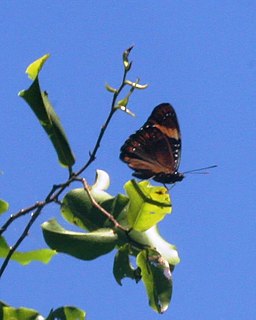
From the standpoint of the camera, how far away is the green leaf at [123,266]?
2393 mm

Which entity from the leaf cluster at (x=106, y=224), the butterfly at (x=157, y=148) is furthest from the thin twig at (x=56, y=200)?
the butterfly at (x=157, y=148)

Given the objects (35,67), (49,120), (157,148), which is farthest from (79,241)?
(157,148)

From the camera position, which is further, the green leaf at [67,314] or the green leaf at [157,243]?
the green leaf at [157,243]

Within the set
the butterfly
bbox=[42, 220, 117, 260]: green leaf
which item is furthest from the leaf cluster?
the butterfly

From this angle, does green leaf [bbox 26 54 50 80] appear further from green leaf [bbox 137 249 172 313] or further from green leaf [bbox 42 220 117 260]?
green leaf [bbox 137 249 172 313]

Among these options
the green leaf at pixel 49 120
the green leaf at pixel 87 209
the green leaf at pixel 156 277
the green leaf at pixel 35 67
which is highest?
the green leaf at pixel 35 67

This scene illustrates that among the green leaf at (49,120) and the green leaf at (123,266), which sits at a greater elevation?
the green leaf at (49,120)

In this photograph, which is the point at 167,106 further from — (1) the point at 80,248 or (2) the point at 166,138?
(1) the point at 80,248

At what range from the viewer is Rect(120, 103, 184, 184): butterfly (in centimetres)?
296

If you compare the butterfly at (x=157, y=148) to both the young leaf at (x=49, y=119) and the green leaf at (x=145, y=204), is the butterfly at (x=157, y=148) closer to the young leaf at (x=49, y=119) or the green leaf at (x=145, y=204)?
the green leaf at (x=145, y=204)

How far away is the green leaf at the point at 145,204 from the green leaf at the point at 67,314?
0.86 ft

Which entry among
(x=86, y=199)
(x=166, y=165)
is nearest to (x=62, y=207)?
(x=86, y=199)

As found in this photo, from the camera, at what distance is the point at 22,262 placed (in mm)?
2352

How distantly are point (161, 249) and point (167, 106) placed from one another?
862 mm
